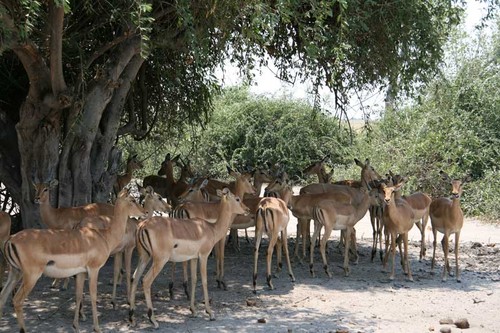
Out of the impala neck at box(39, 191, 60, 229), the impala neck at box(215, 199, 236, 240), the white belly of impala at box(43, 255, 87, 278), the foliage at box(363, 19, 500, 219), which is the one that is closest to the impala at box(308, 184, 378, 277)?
the impala neck at box(215, 199, 236, 240)

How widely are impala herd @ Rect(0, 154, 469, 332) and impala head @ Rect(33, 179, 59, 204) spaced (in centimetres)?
1

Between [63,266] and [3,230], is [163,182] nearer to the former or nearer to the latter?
[3,230]

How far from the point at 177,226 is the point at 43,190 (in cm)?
223

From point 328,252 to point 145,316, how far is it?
17.6ft

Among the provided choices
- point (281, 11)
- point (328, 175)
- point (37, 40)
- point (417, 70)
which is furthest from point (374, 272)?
point (37, 40)

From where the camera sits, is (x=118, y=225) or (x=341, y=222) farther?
(x=341, y=222)

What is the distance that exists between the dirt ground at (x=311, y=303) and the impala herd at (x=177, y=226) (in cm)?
22

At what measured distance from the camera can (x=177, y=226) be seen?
8.24 metres

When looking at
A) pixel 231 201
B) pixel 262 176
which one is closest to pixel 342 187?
pixel 262 176

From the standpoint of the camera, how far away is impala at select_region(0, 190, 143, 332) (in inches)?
279

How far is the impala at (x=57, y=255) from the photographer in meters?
7.08

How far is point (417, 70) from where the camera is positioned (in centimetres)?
1138

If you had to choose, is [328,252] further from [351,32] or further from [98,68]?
[98,68]

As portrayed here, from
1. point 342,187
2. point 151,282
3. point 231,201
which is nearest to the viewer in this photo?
point 151,282
